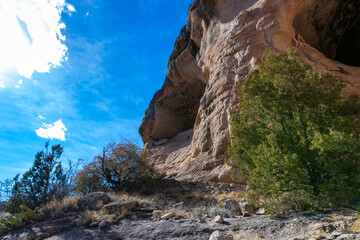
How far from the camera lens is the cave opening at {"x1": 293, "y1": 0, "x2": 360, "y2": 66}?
13.7 meters

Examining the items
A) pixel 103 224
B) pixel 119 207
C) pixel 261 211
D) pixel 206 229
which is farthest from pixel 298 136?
pixel 119 207

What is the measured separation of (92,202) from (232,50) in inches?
404

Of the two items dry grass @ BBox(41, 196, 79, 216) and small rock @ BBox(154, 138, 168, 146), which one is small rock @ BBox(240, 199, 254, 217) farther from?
small rock @ BBox(154, 138, 168, 146)

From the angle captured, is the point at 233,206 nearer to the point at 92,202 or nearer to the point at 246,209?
the point at 246,209

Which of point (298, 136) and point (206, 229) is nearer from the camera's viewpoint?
point (206, 229)

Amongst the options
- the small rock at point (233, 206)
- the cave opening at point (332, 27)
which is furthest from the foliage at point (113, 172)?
the cave opening at point (332, 27)

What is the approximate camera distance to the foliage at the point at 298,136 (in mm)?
4469

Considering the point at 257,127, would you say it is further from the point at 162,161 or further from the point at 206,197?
the point at 162,161

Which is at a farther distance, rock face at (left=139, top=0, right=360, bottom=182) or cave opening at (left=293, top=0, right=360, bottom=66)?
cave opening at (left=293, top=0, right=360, bottom=66)

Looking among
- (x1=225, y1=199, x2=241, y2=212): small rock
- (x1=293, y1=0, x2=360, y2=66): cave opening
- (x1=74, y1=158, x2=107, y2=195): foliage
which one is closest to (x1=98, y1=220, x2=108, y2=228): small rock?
(x1=225, y1=199, x2=241, y2=212): small rock

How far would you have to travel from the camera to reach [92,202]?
789 cm

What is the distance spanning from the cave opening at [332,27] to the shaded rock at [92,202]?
15.1 m

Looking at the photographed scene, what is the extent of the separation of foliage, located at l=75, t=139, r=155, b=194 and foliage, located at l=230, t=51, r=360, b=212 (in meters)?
7.73

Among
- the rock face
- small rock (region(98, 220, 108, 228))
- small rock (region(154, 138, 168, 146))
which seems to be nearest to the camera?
small rock (region(98, 220, 108, 228))
